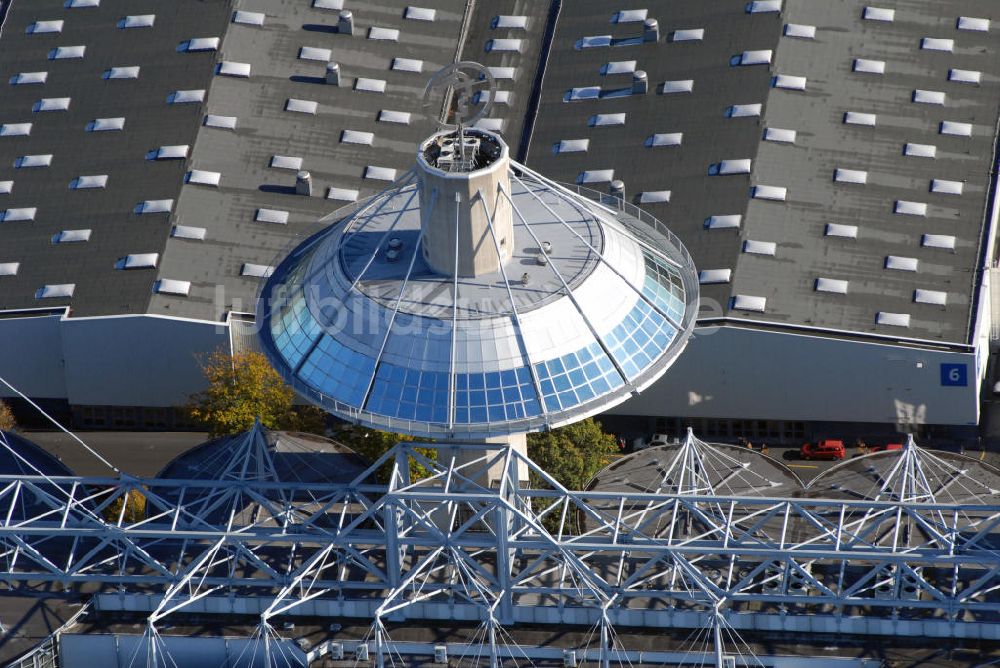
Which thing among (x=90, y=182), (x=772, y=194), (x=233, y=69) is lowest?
(x=772, y=194)

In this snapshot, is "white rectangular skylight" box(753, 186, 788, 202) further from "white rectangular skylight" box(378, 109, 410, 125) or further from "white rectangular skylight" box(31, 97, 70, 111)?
"white rectangular skylight" box(31, 97, 70, 111)

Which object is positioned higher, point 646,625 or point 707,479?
point 707,479

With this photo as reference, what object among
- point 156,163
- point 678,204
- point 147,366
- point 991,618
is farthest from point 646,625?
point 156,163

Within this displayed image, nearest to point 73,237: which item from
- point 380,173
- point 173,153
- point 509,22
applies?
point 173,153

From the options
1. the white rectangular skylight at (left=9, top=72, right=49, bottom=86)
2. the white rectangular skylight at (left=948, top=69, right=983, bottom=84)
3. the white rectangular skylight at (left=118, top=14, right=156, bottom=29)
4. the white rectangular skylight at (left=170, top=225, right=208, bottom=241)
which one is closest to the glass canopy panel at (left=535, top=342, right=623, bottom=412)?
the white rectangular skylight at (left=170, top=225, right=208, bottom=241)

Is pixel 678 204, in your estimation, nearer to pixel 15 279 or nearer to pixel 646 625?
pixel 646 625

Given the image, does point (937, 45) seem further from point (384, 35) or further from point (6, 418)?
point (6, 418)
